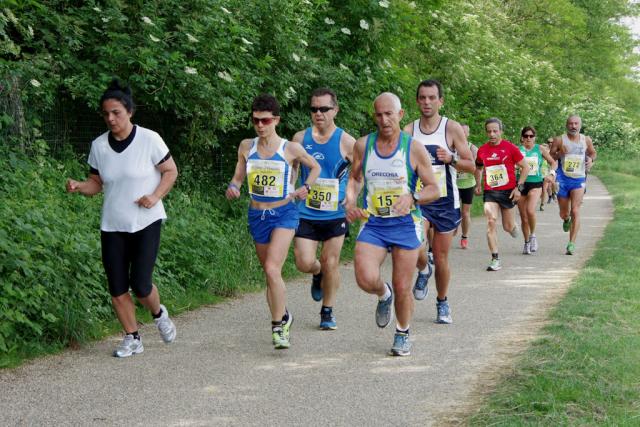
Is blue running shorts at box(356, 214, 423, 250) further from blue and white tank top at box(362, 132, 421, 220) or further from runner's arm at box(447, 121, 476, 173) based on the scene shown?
runner's arm at box(447, 121, 476, 173)

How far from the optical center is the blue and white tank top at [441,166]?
8.62 metres

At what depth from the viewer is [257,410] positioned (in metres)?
5.55

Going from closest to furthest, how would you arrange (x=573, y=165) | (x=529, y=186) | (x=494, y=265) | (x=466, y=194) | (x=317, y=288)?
(x=317, y=288)
(x=494, y=265)
(x=573, y=165)
(x=529, y=186)
(x=466, y=194)

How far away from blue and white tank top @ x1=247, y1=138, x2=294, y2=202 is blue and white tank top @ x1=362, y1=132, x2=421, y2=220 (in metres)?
0.82

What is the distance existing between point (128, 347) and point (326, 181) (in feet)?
7.21

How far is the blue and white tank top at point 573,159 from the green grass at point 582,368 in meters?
3.97

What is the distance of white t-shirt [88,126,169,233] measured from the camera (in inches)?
274

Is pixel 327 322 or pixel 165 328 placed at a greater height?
pixel 165 328

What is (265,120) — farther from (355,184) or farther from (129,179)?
(129,179)

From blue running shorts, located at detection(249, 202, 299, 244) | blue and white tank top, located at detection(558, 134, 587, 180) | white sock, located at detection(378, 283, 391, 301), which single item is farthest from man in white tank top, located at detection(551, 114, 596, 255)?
blue running shorts, located at detection(249, 202, 299, 244)

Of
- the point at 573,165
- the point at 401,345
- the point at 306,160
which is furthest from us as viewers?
the point at 573,165

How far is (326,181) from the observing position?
322 inches

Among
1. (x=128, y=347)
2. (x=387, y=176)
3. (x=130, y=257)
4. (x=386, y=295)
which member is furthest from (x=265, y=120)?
(x=128, y=347)

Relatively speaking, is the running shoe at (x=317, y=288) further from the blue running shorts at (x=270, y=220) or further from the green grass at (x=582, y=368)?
the green grass at (x=582, y=368)
